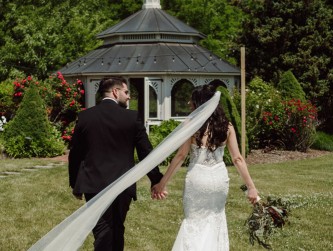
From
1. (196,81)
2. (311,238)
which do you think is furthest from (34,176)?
(196,81)

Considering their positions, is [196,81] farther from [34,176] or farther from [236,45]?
[34,176]

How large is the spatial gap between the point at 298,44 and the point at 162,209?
747 inches

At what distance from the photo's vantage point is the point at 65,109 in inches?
957

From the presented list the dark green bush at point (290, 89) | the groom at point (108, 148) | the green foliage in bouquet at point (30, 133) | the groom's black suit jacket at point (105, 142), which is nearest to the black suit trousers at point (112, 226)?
the groom at point (108, 148)

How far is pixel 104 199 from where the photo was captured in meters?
6.26

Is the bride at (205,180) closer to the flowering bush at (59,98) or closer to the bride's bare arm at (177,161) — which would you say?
the bride's bare arm at (177,161)

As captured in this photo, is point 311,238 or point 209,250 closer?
point 209,250

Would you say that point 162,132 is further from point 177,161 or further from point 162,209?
point 177,161

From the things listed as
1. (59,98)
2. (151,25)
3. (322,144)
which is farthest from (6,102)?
(322,144)

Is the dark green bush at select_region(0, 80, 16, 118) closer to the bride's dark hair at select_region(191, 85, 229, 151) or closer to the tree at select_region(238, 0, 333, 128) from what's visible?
the tree at select_region(238, 0, 333, 128)

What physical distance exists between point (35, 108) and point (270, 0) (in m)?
13.8

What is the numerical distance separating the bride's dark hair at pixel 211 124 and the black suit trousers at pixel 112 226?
1039 mm

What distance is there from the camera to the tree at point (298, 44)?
28.4 m

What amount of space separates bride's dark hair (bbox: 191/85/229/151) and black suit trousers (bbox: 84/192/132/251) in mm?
1039
